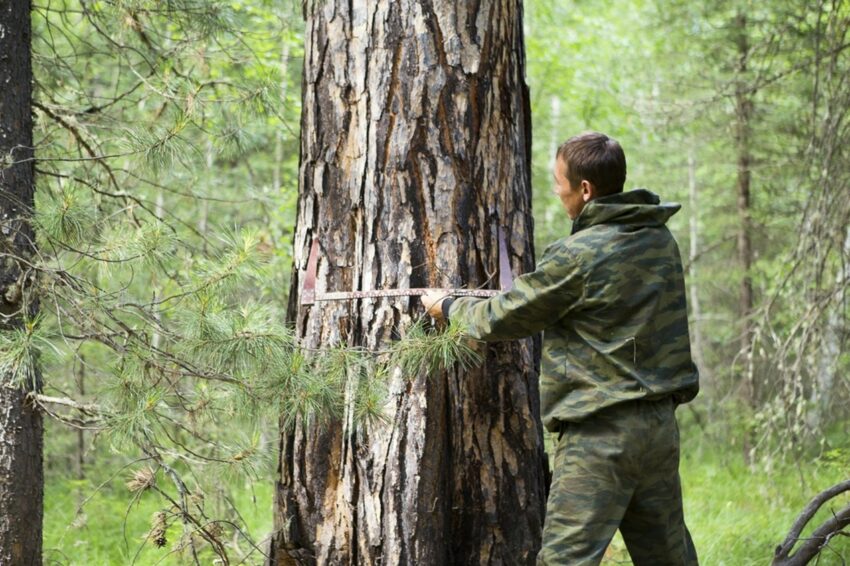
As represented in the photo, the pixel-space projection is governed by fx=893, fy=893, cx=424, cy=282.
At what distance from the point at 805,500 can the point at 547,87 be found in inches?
392

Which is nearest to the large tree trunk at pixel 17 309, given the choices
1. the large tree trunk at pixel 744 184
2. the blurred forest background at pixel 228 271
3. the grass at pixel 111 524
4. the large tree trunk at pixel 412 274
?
the blurred forest background at pixel 228 271

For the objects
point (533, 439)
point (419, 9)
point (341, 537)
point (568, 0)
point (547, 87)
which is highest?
point (568, 0)

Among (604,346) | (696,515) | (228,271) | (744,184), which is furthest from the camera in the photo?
(744,184)

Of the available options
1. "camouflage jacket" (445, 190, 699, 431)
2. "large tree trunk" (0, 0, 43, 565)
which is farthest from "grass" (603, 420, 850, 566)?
"large tree trunk" (0, 0, 43, 565)

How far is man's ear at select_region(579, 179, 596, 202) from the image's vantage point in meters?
3.21

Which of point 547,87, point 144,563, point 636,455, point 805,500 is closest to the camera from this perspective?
point 636,455

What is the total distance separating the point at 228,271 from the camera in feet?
9.76

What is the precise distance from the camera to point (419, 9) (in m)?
3.43

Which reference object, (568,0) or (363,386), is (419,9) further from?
(568,0)

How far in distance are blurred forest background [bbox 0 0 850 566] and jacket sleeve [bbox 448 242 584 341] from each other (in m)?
0.60

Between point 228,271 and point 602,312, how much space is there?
1281mm

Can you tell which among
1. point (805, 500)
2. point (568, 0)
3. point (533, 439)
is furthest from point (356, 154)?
point (568, 0)

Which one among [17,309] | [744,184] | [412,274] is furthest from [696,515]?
[744,184]

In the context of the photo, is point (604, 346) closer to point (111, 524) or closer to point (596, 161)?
point (596, 161)
